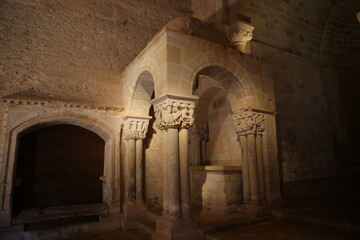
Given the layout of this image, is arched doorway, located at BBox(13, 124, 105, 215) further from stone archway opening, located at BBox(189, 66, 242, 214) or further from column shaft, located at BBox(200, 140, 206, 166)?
column shaft, located at BBox(200, 140, 206, 166)

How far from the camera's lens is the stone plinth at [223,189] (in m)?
4.53

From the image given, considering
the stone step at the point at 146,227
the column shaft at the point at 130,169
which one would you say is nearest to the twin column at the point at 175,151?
the stone step at the point at 146,227

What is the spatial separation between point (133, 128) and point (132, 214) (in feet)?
5.53

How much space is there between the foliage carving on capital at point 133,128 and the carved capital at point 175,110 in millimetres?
1405

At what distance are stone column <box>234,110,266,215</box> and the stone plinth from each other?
0.16 meters

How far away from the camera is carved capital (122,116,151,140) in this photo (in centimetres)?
500

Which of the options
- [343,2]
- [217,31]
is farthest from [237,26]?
[343,2]

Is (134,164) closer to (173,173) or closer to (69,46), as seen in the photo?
(173,173)

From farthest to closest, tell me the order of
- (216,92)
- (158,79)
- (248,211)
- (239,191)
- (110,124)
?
1. (216,92)
2. (110,124)
3. (239,191)
4. (248,211)
5. (158,79)

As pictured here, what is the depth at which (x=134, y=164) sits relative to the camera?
5.10 meters

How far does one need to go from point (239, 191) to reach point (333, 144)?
3.94 meters

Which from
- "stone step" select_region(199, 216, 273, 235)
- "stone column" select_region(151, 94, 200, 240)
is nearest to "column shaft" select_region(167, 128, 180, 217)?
"stone column" select_region(151, 94, 200, 240)

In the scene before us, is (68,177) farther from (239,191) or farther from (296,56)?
(296,56)

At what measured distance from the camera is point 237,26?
534 cm
